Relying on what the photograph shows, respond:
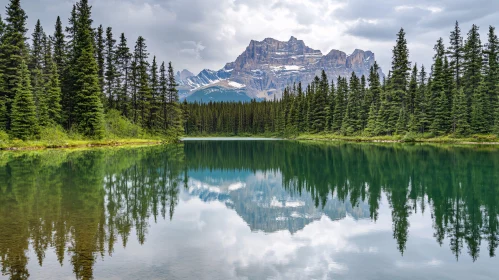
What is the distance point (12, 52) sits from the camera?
51.4 m

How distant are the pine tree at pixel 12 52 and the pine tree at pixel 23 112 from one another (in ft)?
4.62

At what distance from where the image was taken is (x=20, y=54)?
171ft

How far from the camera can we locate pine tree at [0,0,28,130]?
49094 millimetres

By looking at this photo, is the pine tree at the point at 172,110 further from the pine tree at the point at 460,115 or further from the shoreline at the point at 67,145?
the pine tree at the point at 460,115

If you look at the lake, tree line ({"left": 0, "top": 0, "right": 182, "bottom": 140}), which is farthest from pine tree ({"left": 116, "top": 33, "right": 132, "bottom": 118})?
the lake

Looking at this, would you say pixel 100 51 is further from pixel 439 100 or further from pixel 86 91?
pixel 439 100

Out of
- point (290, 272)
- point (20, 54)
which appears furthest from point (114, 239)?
point (20, 54)

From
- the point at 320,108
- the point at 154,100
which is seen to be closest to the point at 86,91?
the point at 154,100

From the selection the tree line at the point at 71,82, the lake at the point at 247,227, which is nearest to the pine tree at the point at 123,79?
the tree line at the point at 71,82

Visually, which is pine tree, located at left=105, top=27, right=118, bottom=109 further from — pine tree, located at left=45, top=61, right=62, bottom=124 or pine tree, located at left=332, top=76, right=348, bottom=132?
pine tree, located at left=332, top=76, right=348, bottom=132

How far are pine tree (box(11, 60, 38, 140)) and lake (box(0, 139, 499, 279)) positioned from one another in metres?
24.8

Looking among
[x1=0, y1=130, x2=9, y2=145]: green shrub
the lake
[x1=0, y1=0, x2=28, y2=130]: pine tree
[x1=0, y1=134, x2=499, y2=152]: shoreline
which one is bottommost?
the lake

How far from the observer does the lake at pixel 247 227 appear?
9.46m

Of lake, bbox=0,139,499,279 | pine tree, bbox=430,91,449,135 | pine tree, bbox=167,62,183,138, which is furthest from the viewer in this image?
pine tree, bbox=167,62,183,138
